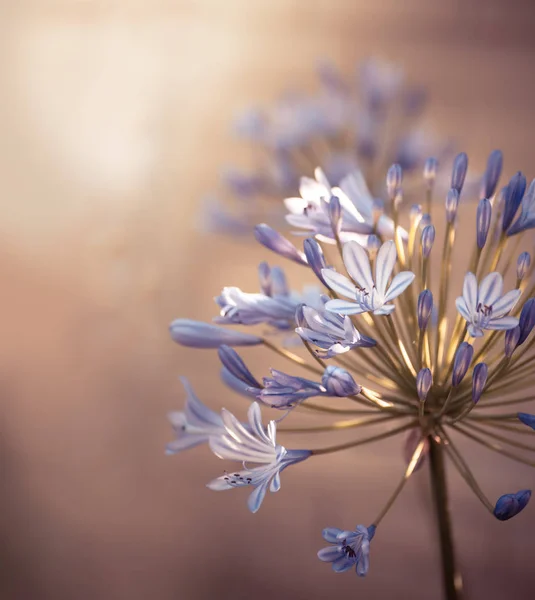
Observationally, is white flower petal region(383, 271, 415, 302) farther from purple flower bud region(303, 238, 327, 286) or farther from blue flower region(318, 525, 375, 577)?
blue flower region(318, 525, 375, 577)

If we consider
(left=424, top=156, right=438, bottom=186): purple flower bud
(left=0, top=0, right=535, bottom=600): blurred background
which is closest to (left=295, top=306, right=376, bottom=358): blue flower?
(left=424, top=156, right=438, bottom=186): purple flower bud

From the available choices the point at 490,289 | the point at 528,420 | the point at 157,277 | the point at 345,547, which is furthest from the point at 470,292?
the point at 157,277

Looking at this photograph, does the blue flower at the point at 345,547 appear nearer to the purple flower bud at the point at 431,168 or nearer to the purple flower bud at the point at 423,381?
the purple flower bud at the point at 423,381

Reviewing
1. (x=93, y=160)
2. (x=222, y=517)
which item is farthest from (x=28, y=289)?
(x=222, y=517)

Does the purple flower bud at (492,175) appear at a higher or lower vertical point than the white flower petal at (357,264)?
higher

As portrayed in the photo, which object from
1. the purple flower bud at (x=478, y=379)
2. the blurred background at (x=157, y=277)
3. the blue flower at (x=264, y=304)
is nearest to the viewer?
the purple flower bud at (x=478, y=379)

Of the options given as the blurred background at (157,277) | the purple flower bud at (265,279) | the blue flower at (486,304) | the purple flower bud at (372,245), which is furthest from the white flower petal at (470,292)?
the blurred background at (157,277)

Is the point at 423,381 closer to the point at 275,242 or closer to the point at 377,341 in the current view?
the point at 377,341
